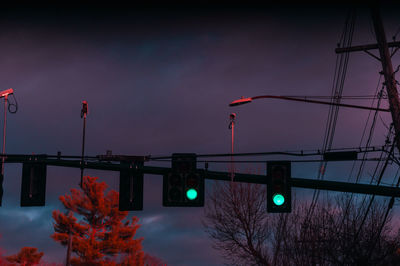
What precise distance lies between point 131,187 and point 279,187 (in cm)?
433

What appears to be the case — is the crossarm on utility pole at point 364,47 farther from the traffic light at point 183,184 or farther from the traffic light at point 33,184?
the traffic light at point 33,184

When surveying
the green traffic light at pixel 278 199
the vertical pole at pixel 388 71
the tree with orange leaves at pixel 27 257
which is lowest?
the tree with orange leaves at pixel 27 257

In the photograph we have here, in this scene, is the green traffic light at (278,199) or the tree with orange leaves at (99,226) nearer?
the green traffic light at (278,199)

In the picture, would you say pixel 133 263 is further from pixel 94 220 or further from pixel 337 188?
pixel 337 188

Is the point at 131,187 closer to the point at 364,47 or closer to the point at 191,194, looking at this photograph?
the point at 191,194

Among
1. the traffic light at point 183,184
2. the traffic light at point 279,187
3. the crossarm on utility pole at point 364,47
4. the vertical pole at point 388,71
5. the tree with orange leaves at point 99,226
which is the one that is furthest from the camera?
the tree with orange leaves at point 99,226

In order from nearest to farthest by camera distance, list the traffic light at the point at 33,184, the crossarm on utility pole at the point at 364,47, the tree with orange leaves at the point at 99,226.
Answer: the traffic light at the point at 33,184, the crossarm on utility pole at the point at 364,47, the tree with orange leaves at the point at 99,226

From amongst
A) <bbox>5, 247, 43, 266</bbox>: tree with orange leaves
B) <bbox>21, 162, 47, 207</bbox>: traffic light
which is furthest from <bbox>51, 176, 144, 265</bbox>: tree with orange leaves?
<bbox>21, 162, 47, 207</bbox>: traffic light

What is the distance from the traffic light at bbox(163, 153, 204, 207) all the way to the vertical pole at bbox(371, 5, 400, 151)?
20.3 ft

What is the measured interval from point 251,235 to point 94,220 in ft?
89.5

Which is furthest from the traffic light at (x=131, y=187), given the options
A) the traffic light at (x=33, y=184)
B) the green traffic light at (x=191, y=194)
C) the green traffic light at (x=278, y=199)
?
the green traffic light at (x=278, y=199)

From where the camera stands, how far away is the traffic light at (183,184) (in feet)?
50.8

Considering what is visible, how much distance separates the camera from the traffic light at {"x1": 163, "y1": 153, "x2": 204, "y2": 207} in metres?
15.5

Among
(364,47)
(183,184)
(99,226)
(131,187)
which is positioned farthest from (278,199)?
(99,226)
